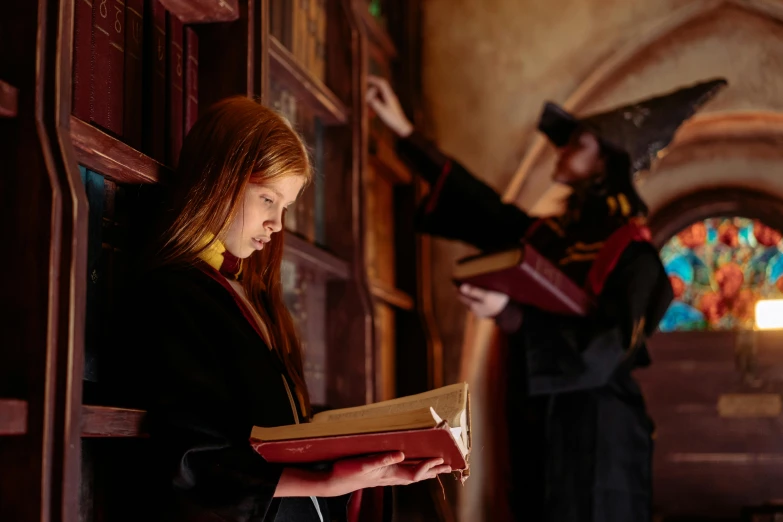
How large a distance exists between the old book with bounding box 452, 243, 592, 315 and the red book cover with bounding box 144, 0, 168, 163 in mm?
887

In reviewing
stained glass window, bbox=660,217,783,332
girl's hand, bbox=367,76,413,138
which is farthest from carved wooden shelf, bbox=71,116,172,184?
stained glass window, bbox=660,217,783,332

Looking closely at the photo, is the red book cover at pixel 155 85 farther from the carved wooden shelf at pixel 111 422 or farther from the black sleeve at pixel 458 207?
the black sleeve at pixel 458 207

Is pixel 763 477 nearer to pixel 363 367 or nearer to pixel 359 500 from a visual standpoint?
pixel 363 367

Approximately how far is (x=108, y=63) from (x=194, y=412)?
566 mm

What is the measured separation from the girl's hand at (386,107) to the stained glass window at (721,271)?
6.05 ft

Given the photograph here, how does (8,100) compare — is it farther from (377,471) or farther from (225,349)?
(377,471)

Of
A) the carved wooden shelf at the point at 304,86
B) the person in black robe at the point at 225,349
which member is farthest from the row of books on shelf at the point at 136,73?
the carved wooden shelf at the point at 304,86

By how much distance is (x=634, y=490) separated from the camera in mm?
2412

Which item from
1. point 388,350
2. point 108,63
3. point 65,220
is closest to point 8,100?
point 65,220

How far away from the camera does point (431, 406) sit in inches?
49.6

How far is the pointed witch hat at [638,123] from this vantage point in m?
2.59

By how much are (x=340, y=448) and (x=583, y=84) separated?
2526 millimetres

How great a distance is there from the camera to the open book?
1.13m

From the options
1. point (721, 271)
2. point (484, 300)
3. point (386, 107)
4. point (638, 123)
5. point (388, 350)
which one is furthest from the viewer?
point (721, 271)
